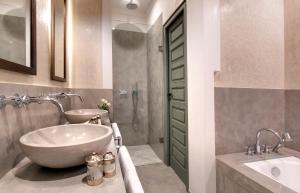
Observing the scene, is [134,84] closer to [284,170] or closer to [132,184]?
[284,170]

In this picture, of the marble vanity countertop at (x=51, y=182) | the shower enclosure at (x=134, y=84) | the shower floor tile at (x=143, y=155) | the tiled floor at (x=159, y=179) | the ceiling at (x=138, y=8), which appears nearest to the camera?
the marble vanity countertop at (x=51, y=182)

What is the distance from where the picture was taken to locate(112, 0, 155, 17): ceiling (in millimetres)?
3266

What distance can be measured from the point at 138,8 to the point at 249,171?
3287mm


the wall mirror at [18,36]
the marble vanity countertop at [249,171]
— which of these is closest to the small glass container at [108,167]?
the wall mirror at [18,36]

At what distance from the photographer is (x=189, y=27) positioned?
1.94 m

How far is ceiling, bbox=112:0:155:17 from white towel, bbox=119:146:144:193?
3066 millimetres

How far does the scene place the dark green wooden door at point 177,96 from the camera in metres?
2.21

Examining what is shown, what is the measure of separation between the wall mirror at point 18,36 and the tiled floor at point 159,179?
5.98 feet

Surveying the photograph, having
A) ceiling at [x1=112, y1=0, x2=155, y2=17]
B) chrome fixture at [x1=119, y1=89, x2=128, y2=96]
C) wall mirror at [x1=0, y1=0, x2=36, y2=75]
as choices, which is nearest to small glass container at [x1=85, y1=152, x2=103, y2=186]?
wall mirror at [x1=0, y1=0, x2=36, y2=75]

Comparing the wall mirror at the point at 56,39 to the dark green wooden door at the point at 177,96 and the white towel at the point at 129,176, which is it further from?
the dark green wooden door at the point at 177,96

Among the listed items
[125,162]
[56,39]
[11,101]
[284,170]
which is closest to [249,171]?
[284,170]

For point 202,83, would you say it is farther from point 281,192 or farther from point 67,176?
point 67,176

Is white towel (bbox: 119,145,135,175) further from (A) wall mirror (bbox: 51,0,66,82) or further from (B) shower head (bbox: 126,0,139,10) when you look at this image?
(B) shower head (bbox: 126,0,139,10)

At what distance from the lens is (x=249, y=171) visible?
1420 millimetres
